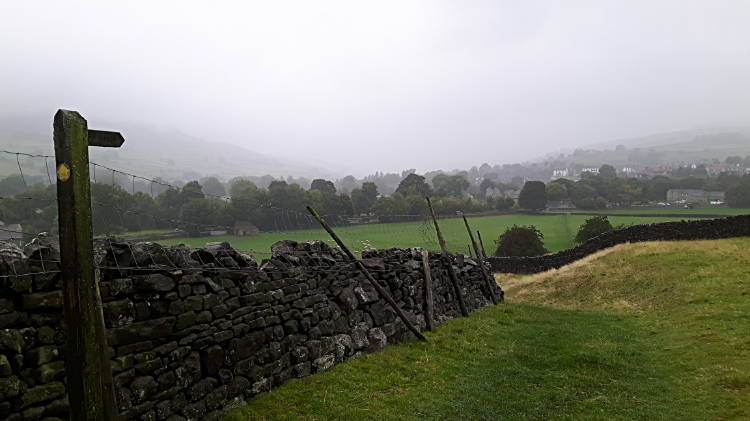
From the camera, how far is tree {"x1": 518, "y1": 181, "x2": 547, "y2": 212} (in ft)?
258

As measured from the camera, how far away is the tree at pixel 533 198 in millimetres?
78625

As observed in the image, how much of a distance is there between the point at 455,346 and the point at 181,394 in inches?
266

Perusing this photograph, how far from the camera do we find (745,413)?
585 cm

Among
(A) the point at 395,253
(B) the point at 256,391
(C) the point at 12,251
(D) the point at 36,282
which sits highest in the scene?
(C) the point at 12,251

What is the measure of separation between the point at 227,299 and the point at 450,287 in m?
9.54

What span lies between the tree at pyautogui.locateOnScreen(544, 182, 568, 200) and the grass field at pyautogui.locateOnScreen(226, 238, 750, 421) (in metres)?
71.2

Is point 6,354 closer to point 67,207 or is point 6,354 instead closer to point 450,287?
point 67,207

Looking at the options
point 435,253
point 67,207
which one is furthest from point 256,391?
point 435,253

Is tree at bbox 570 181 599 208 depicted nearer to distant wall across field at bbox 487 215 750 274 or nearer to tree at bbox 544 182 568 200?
tree at bbox 544 182 568 200

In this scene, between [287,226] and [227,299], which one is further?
[287,226]

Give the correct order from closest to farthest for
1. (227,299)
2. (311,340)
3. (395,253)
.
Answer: (227,299)
(311,340)
(395,253)

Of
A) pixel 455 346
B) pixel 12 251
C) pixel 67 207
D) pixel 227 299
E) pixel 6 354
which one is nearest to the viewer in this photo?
pixel 67 207

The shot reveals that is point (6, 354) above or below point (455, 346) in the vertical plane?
above

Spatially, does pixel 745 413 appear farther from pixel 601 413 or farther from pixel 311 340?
pixel 311 340
